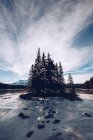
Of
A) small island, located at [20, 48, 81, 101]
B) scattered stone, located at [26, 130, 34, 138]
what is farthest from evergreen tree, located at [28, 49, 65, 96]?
scattered stone, located at [26, 130, 34, 138]

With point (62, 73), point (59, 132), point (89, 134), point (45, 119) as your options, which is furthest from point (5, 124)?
point (62, 73)

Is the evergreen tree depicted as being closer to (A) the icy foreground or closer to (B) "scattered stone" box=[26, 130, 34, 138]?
(A) the icy foreground

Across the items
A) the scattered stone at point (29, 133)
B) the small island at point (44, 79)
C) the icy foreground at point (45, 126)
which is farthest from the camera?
the small island at point (44, 79)

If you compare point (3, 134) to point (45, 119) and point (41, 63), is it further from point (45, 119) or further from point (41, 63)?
point (41, 63)

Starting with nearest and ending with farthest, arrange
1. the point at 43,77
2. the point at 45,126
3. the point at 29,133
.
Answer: the point at 29,133 < the point at 45,126 < the point at 43,77

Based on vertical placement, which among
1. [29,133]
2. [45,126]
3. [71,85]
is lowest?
[29,133]

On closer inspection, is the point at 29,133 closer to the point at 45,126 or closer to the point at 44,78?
the point at 45,126

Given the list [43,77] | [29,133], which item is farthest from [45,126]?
[43,77]

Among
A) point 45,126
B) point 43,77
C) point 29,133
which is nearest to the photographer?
point 29,133

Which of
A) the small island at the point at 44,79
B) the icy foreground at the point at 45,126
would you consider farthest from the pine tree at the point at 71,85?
the icy foreground at the point at 45,126

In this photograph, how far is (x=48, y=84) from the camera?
4294cm

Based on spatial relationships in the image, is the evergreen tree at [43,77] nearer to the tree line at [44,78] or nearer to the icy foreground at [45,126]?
the tree line at [44,78]

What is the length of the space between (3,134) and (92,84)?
63.7m

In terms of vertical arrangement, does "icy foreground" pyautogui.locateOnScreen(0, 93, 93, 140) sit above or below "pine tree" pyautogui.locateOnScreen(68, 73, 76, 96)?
below
